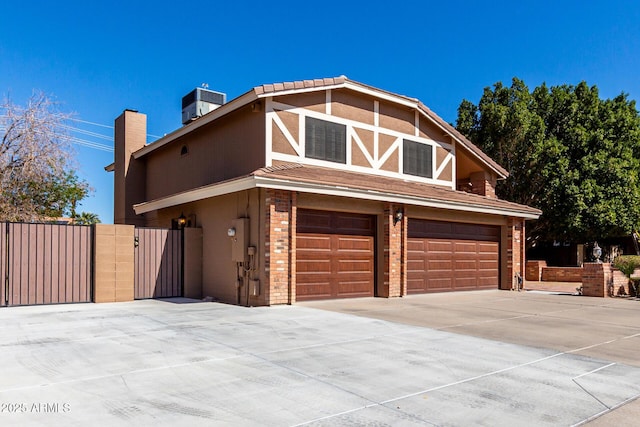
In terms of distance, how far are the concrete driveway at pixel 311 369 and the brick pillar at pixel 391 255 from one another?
3616 millimetres

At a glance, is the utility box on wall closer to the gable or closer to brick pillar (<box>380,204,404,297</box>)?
the gable

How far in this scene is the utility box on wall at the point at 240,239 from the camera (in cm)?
1161

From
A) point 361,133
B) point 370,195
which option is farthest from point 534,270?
point 370,195

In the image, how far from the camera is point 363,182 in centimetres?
1334

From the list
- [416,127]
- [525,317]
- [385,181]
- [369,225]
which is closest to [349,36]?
[416,127]

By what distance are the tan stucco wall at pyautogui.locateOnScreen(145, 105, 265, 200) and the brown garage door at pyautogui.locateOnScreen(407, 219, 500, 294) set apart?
5.46 metres

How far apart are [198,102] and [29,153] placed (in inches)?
248

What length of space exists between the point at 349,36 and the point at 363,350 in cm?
1941

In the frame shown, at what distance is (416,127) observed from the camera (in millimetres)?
17047

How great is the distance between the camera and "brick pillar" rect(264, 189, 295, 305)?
11156mm

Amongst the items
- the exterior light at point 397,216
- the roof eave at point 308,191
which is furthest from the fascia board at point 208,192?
the exterior light at point 397,216

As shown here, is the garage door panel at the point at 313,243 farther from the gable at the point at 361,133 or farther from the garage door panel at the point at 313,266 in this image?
the gable at the point at 361,133

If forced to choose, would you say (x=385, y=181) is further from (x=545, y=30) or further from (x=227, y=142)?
(x=545, y=30)

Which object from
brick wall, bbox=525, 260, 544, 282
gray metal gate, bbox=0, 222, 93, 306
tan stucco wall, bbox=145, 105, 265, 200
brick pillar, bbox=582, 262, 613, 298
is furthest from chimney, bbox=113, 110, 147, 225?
brick wall, bbox=525, 260, 544, 282
